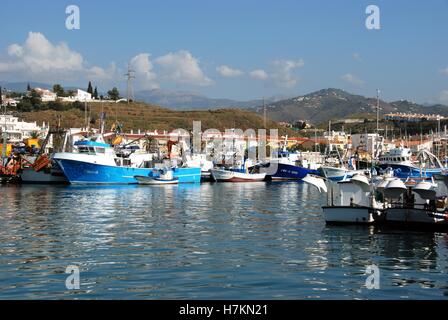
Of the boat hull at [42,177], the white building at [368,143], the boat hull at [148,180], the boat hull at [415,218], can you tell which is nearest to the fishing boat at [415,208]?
the boat hull at [415,218]

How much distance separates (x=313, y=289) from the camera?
17.9m

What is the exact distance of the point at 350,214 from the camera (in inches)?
1283

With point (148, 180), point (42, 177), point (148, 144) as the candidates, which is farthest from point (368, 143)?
point (42, 177)

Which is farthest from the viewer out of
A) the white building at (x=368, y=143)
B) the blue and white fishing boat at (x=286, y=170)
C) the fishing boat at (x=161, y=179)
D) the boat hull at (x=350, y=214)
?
the blue and white fishing boat at (x=286, y=170)

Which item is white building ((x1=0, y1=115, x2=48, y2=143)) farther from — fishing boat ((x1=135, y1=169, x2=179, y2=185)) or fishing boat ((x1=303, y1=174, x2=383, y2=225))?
fishing boat ((x1=303, y1=174, x2=383, y2=225))

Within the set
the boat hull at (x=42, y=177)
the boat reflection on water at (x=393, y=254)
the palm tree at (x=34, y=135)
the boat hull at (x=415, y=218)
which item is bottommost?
the boat reflection on water at (x=393, y=254)

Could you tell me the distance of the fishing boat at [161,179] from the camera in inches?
2995

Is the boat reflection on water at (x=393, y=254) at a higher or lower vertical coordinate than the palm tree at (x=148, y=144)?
lower

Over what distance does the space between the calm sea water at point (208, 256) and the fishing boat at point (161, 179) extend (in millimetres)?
35550

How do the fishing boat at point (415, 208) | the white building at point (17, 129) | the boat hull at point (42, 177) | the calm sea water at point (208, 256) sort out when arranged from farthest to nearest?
the white building at point (17, 129), the boat hull at point (42, 177), the fishing boat at point (415, 208), the calm sea water at point (208, 256)

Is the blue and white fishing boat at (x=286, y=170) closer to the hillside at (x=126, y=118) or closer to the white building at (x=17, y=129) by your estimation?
the white building at (x=17, y=129)

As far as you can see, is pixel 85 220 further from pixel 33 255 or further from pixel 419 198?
pixel 419 198

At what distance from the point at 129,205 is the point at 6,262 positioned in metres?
24.5
